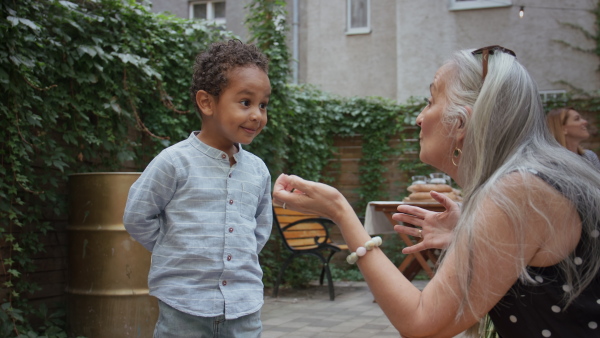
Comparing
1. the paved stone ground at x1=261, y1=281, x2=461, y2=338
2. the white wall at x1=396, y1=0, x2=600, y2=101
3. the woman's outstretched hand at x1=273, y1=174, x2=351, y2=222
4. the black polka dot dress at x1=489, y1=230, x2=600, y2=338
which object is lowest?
the paved stone ground at x1=261, y1=281, x2=461, y2=338

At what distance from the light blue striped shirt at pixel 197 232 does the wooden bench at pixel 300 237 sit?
12.3ft

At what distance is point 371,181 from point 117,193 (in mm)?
5242

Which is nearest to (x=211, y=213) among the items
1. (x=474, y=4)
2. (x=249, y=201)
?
(x=249, y=201)

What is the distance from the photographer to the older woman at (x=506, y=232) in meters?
1.36

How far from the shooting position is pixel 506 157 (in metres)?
1.48

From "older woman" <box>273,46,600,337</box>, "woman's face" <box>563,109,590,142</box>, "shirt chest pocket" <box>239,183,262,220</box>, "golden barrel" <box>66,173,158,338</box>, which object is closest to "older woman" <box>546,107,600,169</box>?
"woman's face" <box>563,109,590,142</box>

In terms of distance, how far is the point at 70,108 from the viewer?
4020mm

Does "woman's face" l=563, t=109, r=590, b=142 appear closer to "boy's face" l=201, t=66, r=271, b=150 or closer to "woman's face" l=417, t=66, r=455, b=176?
"boy's face" l=201, t=66, r=271, b=150

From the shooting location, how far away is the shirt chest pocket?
2441 mm

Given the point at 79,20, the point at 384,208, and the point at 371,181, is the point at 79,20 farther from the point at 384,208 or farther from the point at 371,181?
the point at 371,181

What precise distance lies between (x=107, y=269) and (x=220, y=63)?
1.78m

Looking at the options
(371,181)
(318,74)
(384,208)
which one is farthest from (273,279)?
(318,74)

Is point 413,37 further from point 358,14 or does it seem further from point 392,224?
point 392,224

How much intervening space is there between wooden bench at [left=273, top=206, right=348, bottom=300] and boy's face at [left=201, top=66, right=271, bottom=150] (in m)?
3.70
